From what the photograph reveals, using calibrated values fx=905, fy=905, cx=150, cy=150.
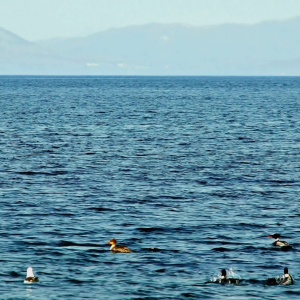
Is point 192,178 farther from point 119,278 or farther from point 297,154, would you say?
point 119,278

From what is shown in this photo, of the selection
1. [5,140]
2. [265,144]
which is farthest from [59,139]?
[265,144]

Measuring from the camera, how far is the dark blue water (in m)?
32.9

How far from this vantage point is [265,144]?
259ft

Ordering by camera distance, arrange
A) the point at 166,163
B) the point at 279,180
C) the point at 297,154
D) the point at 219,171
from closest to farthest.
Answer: the point at 279,180 → the point at 219,171 → the point at 166,163 → the point at 297,154

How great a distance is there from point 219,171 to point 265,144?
19.6 m

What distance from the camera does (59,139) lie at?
82.8 metres

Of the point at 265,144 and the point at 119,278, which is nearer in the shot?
the point at 119,278

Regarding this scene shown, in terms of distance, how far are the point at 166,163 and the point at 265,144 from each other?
56.5 feet

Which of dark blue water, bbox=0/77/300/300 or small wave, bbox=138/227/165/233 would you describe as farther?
small wave, bbox=138/227/165/233

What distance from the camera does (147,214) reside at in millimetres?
44812

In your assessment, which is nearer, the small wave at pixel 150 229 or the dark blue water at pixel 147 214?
the dark blue water at pixel 147 214

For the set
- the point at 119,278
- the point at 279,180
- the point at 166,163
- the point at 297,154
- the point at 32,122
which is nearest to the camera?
the point at 119,278

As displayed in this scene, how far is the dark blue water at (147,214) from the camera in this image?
108ft

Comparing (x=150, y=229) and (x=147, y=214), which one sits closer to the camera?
(x=150, y=229)
